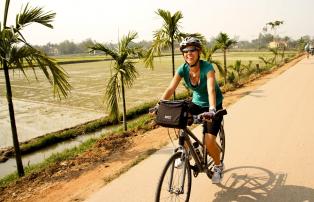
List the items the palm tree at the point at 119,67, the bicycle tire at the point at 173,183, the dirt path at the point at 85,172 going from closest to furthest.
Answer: the bicycle tire at the point at 173,183 → the dirt path at the point at 85,172 → the palm tree at the point at 119,67

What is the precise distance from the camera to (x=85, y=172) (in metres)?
5.64

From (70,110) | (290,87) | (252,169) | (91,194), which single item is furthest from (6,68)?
(290,87)

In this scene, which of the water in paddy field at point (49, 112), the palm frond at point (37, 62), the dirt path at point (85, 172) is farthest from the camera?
the water in paddy field at point (49, 112)

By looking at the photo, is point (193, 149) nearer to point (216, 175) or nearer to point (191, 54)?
point (216, 175)

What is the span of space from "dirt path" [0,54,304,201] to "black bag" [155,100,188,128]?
183 centimetres

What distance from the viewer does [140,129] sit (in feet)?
27.8

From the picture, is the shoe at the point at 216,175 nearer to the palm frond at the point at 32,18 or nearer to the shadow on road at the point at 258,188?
the shadow on road at the point at 258,188

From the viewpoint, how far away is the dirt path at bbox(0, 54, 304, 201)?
4.88m

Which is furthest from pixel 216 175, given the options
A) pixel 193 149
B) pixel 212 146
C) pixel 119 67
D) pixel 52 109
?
pixel 52 109

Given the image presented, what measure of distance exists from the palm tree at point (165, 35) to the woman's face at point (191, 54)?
22.4 feet

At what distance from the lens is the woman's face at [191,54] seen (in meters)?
3.81

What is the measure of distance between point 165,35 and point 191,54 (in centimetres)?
766

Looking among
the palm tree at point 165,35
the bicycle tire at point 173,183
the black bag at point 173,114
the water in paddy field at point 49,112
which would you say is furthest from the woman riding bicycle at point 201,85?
the palm tree at point 165,35

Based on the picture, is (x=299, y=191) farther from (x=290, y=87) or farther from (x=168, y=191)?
(x=290, y=87)
